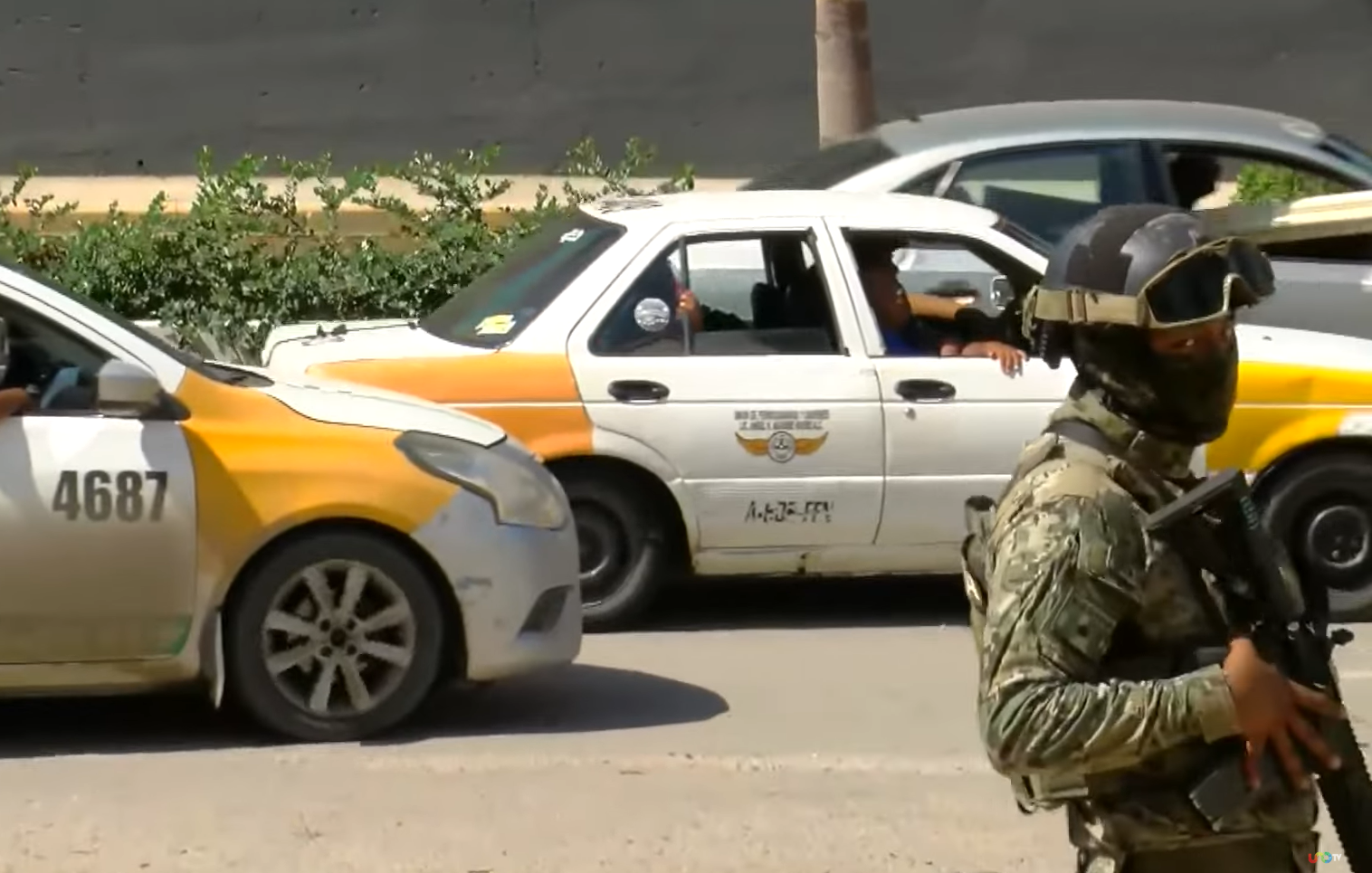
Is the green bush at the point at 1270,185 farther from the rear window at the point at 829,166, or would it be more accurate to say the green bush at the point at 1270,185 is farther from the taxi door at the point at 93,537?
the taxi door at the point at 93,537

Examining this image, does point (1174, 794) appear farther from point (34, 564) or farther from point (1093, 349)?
point (34, 564)

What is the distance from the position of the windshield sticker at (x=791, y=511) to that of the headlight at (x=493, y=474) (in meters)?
1.27

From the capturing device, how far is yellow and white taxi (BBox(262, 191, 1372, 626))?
8039mm

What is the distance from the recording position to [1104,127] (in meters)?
9.48

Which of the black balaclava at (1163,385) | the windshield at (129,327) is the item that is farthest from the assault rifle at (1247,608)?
the windshield at (129,327)

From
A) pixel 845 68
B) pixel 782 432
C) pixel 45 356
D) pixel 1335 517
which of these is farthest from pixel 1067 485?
pixel 845 68

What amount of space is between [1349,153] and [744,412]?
327 cm

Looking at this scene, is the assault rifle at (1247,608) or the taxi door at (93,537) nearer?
the assault rifle at (1247,608)

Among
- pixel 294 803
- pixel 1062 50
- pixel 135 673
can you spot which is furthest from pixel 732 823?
pixel 1062 50

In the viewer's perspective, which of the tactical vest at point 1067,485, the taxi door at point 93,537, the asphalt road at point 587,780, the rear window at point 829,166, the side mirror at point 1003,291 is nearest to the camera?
the tactical vest at point 1067,485

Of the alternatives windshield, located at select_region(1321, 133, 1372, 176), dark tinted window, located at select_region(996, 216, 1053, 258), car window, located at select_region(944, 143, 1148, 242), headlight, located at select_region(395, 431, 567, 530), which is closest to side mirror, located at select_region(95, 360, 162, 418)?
headlight, located at select_region(395, 431, 567, 530)

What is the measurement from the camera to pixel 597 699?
731 cm

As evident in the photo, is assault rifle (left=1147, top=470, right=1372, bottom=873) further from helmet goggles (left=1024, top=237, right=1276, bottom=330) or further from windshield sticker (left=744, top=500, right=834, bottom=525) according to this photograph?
windshield sticker (left=744, top=500, right=834, bottom=525)

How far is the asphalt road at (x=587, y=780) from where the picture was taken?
5750 mm
